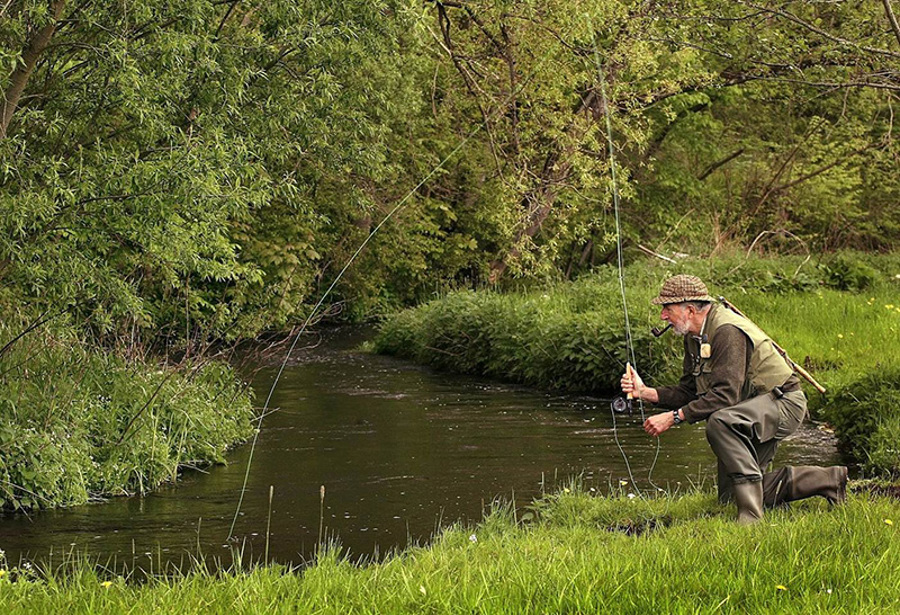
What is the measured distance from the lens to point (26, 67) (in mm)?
10508

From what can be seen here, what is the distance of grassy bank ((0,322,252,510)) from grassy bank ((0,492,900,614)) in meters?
3.32

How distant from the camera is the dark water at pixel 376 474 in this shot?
28.5 feet

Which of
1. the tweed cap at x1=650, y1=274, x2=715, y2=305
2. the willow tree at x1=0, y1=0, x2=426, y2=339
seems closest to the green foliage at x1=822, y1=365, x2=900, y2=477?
the tweed cap at x1=650, y1=274, x2=715, y2=305

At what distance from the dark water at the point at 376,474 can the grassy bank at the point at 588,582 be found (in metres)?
0.99

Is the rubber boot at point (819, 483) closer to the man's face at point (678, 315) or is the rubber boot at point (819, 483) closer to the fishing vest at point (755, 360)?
the fishing vest at point (755, 360)

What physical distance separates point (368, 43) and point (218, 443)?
4.02 meters

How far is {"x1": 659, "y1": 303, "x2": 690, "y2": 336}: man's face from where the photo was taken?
7.30m

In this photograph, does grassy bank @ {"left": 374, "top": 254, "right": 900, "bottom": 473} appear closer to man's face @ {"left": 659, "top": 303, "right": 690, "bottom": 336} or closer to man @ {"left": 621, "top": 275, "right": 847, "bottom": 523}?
man @ {"left": 621, "top": 275, "right": 847, "bottom": 523}

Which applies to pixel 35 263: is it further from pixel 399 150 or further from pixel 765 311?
pixel 399 150

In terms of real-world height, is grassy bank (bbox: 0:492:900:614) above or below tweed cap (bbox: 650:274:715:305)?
below

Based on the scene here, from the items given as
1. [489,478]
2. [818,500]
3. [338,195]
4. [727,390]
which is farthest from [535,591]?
[338,195]

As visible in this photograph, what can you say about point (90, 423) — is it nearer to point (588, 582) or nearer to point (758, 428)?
point (758, 428)

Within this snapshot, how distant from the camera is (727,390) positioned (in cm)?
711

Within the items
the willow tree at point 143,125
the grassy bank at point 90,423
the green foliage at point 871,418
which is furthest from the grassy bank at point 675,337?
the grassy bank at point 90,423
